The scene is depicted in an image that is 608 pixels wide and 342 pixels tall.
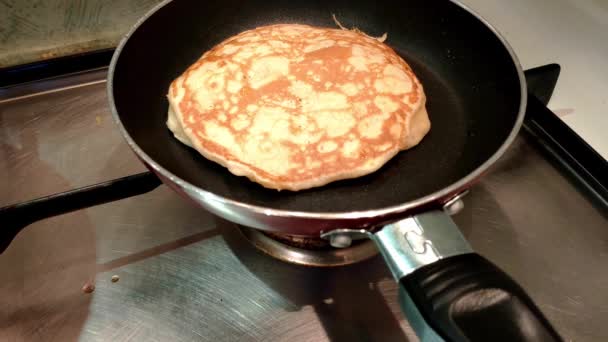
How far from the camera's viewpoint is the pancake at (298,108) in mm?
705

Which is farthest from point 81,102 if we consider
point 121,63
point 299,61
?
point 299,61

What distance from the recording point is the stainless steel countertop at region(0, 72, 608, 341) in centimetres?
71

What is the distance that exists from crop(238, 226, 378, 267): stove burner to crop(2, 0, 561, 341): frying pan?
99 mm

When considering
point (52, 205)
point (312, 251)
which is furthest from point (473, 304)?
point (52, 205)

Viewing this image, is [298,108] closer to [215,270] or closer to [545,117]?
[215,270]

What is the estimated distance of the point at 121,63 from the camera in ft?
2.57

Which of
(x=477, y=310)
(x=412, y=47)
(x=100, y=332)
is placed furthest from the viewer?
(x=412, y=47)

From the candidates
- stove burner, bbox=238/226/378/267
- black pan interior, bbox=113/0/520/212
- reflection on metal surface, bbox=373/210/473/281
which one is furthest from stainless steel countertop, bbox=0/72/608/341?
reflection on metal surface, bbox=373/210/473/281

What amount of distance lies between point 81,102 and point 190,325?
632mm

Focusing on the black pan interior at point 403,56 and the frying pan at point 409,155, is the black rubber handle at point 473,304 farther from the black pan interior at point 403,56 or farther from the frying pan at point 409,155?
the black pan interior at point 403,56

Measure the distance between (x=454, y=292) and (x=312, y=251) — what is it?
1.10ft

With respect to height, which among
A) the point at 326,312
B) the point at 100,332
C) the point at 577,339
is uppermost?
the point at 577,339

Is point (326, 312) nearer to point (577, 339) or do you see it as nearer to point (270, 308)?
point (270, 308)

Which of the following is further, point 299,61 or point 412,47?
point 412,47
